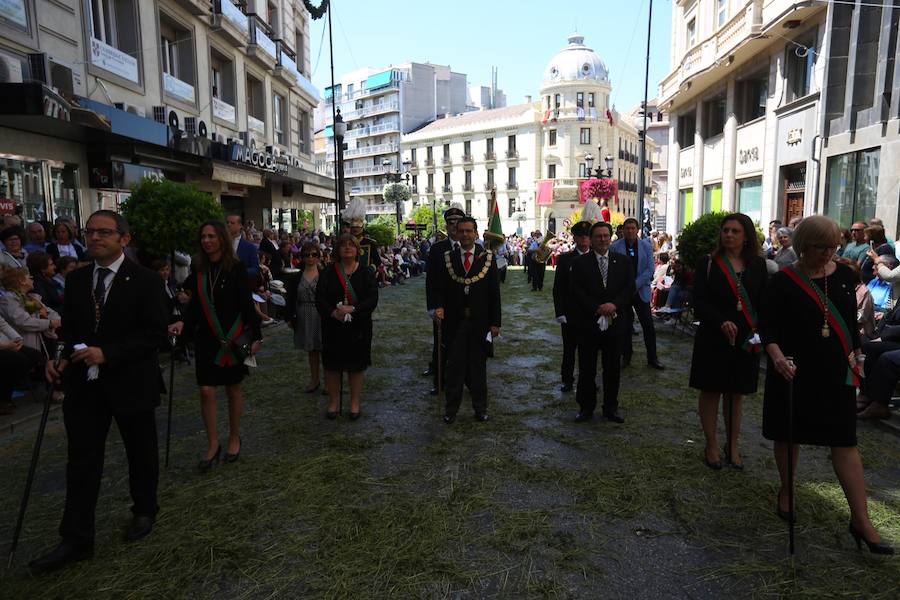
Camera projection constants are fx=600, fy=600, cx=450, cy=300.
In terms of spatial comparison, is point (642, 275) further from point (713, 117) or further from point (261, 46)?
point (713, 117)

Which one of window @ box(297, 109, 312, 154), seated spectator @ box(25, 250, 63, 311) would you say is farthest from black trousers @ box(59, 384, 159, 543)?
window @ box(297, 109, 312, 154)

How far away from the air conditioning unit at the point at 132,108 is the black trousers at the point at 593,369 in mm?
11192

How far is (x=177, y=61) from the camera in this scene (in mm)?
16391

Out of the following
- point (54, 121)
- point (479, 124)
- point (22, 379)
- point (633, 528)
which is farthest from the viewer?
point (479, 124)

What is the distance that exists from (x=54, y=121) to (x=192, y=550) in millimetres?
A: 9198

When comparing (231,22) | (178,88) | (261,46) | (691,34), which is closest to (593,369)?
(178,88)

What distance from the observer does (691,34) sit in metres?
25.2

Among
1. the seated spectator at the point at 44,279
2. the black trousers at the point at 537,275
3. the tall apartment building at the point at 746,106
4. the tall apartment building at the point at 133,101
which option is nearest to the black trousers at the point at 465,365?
the seated spectator at the point at 44,279

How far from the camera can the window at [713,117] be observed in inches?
913

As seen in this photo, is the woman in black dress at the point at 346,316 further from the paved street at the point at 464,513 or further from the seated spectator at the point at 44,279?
the seated spectator at the point at 44,279

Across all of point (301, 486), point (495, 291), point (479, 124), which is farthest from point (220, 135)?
point (479, 124)

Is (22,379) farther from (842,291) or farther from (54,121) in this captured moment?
(842,291)

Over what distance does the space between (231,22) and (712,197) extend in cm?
1840

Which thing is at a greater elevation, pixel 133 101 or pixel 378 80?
pixel 378 80
